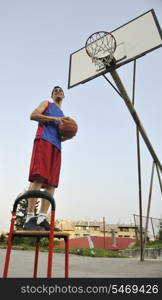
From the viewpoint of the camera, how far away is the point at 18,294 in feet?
5.93

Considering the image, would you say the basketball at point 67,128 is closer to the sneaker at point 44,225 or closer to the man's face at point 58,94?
the man's face at point 58,94

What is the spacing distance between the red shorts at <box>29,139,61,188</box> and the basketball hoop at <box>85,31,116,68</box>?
7.72 ft

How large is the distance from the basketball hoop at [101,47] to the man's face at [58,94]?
1.61m

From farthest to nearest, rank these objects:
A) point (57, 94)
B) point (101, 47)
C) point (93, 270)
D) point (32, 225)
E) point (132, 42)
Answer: point (132, 42) → point (101, 47) → point (93, 270) → point (57, 94) → point (32, 225)

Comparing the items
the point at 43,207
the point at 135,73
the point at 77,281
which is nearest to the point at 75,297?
the point at 77,281

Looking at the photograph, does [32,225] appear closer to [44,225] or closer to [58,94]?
[44,225]

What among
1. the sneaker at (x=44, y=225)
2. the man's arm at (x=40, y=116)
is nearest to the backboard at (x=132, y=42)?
the man's arm at (x=40, y=116)

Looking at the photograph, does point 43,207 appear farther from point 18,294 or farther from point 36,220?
point 18,294

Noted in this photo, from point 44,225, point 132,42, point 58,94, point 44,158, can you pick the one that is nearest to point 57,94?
point 58,94

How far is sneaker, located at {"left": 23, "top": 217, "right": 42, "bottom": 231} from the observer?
2.47m

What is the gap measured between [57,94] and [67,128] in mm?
562

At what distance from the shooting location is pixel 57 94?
135 inches

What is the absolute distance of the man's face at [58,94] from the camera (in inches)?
135

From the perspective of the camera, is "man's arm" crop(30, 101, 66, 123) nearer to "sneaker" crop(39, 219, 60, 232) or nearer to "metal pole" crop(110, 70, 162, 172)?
"sneaker" crop(39, 219, 60, 232)
